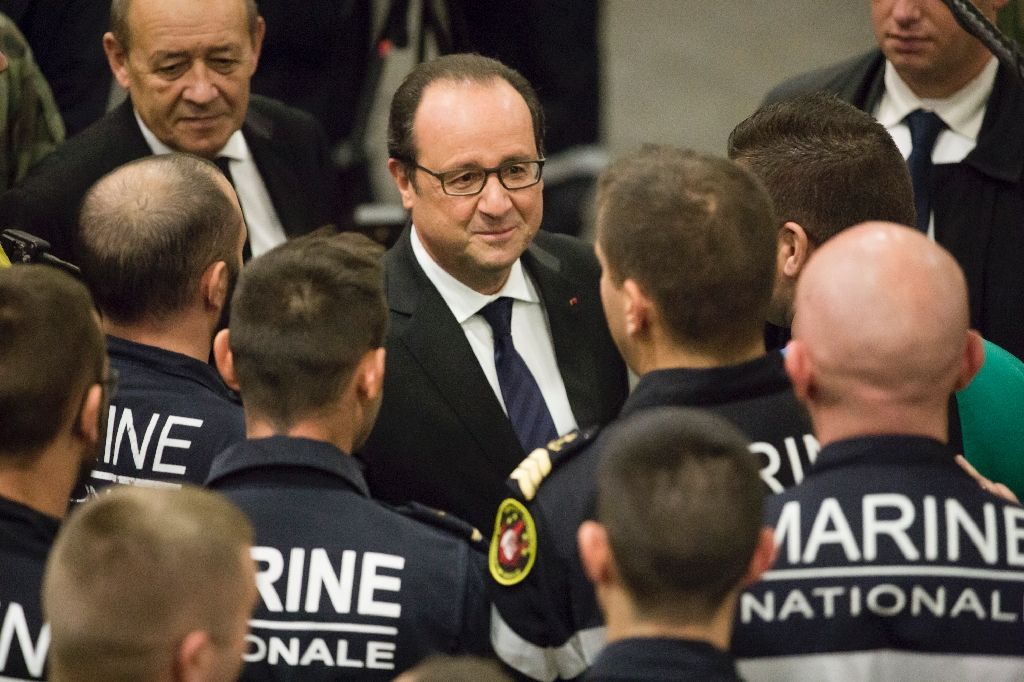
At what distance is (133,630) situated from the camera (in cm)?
177

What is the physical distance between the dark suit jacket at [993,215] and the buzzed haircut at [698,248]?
1.57 m

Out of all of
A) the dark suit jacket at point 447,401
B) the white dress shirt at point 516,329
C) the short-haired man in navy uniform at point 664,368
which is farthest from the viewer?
the white dress shirt at point 516,329

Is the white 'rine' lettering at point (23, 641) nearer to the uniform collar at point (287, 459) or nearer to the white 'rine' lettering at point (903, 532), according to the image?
the uniform collar at point (287, 459)

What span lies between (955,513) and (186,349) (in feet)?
4.47

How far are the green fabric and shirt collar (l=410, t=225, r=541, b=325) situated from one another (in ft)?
3.05

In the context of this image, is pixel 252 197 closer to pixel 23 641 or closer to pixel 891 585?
pixel 23 641

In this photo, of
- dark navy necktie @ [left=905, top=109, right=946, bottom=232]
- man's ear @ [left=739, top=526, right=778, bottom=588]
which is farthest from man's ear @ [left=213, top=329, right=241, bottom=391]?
dark navy necktie @ [left=905, top=109, right=946, bottom=232]

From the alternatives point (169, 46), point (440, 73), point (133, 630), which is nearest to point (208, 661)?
point (133, 630)

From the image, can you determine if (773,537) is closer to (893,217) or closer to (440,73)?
(893,217)

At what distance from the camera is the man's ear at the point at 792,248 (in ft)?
9.12

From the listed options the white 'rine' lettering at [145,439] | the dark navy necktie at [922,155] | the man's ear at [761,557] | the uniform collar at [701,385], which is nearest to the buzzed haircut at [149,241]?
the white 'rine' lettering at [145,439]

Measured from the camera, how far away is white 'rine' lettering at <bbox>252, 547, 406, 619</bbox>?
2.14 m

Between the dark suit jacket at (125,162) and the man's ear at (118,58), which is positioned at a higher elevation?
the man's ear at (118,58)

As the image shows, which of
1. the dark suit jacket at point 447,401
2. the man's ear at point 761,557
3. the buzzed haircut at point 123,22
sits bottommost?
the dark suit jacket at point 447,401
